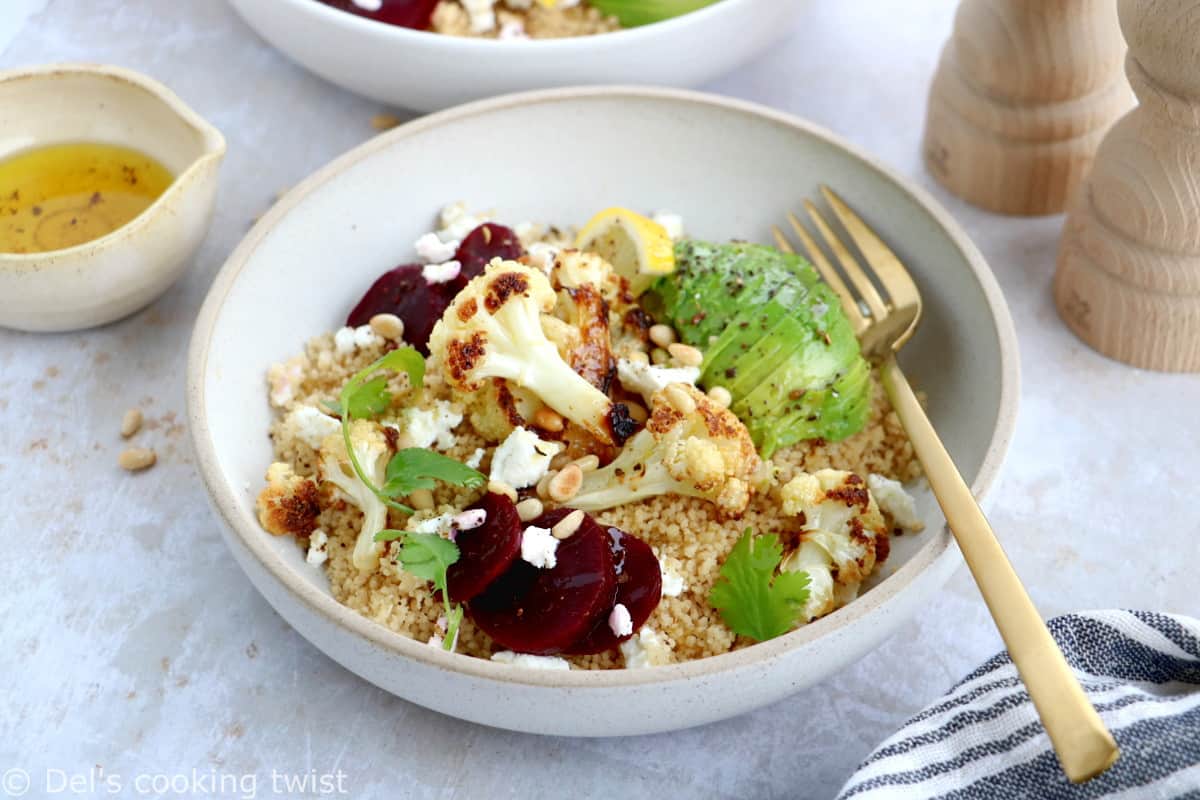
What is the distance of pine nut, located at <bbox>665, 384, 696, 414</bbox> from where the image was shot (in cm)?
168

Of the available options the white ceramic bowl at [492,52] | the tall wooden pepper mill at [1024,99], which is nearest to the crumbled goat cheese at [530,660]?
the white ceramic bowl at [492,52]

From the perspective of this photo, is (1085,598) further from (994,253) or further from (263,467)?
(263,467)

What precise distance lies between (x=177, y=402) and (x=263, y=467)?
13.7 inches

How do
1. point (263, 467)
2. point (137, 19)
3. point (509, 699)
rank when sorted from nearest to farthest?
point (509, 699) → point (263, 467) → point (137, 19)

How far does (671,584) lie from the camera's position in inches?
62.8

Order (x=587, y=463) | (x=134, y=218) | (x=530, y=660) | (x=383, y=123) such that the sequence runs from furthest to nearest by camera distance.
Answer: (x=383, y=123), (x=134, y=218), (x=587, y=463), (x=530, y=660)

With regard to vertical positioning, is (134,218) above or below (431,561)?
below

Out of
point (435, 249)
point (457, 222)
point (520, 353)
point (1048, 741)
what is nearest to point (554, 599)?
point (520, 353)

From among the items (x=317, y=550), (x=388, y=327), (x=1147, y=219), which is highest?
(x=1147, y=219)

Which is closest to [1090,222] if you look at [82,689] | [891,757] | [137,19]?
[891,757]

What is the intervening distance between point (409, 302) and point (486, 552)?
53cm

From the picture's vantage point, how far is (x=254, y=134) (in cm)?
246

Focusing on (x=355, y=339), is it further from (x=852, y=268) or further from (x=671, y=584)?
(x=852, y=268)

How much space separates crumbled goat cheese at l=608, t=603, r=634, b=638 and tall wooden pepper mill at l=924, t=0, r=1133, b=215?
1209 millimetres
